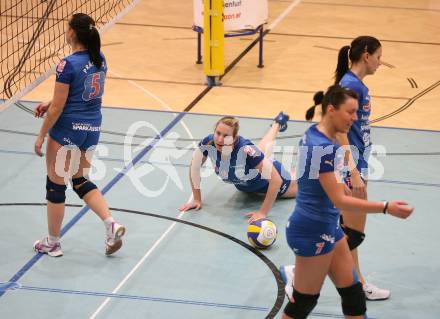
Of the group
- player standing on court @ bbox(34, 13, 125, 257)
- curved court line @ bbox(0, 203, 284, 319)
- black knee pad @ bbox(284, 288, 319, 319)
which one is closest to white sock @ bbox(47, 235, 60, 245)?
player standing on court @ bbox(34, 13, 125, 257)

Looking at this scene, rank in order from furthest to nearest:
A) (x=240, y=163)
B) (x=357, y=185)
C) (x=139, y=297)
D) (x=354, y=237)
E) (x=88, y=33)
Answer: (x=240, y=163), (x=88, y=33), (x=139, y=297), (x=354, y=237), (x=357, y=185)

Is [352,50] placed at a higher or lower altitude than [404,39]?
higher

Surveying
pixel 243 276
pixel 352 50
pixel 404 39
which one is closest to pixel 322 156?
pixel 352 50

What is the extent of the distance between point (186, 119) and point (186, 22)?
211 inches

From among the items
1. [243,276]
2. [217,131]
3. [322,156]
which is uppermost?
[322,156]

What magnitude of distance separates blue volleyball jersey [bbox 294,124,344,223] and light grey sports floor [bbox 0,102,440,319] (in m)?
1.32

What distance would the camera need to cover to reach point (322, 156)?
488 cm

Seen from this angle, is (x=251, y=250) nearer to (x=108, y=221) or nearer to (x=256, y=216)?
(x=256, y=216)

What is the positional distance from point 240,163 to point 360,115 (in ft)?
6.16

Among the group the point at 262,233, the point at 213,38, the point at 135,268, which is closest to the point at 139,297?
the point at 135,268

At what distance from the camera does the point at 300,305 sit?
17.2 feet

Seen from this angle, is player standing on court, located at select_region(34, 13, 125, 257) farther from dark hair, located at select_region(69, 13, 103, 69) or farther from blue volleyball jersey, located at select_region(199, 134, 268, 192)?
blue volleyball jersey, located at select_region(199, 134, 268, 192)

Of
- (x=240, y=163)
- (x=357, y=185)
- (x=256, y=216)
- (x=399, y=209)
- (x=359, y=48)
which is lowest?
(x=256, y=216)

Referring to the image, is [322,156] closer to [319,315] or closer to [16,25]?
[319,315]
